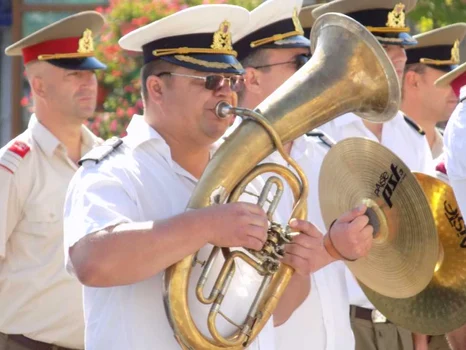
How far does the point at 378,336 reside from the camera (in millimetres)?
5430

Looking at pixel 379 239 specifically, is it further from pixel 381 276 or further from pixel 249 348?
pixel 249 348

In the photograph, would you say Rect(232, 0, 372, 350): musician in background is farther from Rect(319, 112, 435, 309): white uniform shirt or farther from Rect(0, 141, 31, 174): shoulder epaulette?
Rect(0, 141, 31, 174): shoulder epaulette

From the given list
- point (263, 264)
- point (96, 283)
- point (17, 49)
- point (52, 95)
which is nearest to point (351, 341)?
point (263, 264)

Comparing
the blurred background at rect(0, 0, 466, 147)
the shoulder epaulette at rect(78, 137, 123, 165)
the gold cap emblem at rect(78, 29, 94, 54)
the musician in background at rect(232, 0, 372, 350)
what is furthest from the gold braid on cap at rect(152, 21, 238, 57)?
the blurred background at rect(0, 0, 466, 147)

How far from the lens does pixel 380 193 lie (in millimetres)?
4066

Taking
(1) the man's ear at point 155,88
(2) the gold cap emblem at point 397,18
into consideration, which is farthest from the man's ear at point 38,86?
(1) the man's ear at point 155,88

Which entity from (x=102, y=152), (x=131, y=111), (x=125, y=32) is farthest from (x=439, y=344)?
(x=125, y=32)

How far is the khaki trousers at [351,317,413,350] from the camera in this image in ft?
17.7

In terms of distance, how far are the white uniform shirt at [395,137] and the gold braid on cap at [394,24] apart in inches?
15.3

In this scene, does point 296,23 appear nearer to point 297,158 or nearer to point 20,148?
point 297,158

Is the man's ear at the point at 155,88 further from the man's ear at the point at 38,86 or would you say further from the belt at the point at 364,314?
the man's ear at the point at 38,86

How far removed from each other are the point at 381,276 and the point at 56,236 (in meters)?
1.97

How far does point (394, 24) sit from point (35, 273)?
6.37ft

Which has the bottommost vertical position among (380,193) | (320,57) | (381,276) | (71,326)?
(71,326)
